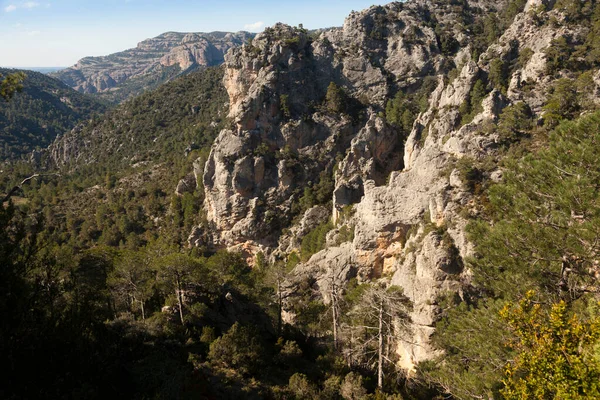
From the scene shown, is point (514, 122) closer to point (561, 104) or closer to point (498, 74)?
point (561, 104)

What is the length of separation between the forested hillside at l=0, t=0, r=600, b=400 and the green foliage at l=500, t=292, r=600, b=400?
44 millimetres

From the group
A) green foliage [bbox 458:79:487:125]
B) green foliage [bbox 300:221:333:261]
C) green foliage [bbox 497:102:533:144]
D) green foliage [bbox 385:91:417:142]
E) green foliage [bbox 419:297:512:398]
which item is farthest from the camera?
green foliage [bbox 385:91:417:142]

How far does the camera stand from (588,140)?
399 inches

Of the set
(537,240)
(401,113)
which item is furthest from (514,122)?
(401,113)

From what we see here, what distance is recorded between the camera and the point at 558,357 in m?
7.43

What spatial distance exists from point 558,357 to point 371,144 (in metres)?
46.8

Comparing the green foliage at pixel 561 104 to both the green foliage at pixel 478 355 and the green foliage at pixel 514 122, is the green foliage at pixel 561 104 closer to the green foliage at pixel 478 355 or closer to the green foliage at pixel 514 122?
the green foliage at pixel 514 122

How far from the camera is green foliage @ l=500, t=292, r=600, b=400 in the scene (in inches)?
271

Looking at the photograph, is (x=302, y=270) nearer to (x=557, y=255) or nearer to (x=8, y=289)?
(x=557, y=255)

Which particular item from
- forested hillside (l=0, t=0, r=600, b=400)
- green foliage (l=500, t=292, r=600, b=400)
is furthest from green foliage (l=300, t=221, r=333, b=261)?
green foliage (l=500, t=292, r=600, b=400)

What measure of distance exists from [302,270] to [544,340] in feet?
109

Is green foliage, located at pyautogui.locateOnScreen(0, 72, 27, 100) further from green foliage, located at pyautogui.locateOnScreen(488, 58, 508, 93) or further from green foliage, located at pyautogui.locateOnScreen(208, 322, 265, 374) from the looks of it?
green foliage, located at pyautogui.locateOnScreen(488, 58, 508, 93)

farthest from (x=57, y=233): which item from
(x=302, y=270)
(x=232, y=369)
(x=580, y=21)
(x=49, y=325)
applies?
(x=580, y=21)

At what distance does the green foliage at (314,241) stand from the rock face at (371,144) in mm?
1969
